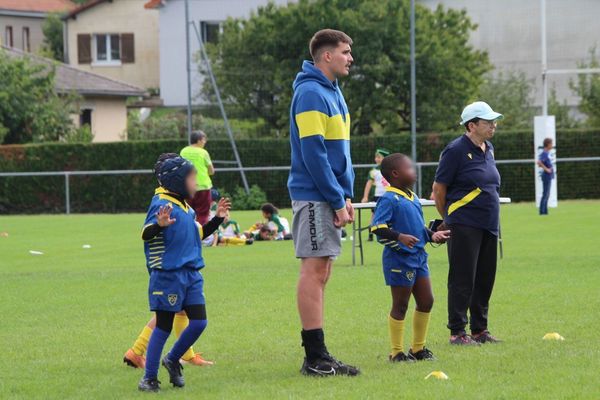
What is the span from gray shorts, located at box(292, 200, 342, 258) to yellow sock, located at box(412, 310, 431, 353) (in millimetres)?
906

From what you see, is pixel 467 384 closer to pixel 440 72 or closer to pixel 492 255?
pixel 492 255

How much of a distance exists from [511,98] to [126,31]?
25.6 m

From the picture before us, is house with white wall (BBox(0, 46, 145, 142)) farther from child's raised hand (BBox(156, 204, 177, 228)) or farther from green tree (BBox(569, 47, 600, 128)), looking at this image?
child's raised hand (BBox(156, 204, 177, 228))

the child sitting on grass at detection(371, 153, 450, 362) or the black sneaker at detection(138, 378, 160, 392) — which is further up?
the child sitting on grass at detection(371, 153, 450, 362)

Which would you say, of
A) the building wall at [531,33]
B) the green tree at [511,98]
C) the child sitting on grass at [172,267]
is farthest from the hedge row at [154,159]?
the child sitting on grass at [172,267]

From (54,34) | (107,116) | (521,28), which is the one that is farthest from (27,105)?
(54,34)

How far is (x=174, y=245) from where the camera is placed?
752 centimetres

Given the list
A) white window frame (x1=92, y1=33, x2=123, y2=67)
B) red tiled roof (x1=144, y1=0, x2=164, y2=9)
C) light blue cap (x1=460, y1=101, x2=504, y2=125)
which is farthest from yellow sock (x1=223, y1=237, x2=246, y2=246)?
white window frame (x1=92, y1=33, x2=123, y2=67)

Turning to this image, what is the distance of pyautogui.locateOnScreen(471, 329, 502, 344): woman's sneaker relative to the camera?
9.25 meters

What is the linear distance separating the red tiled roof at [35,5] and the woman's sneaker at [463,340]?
68895 millimetres

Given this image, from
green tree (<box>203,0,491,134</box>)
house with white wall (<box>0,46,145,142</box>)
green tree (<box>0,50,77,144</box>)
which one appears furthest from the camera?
house with white wall (<box>0,46,145,142</box>)

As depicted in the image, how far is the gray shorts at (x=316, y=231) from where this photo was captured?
7.90 metres

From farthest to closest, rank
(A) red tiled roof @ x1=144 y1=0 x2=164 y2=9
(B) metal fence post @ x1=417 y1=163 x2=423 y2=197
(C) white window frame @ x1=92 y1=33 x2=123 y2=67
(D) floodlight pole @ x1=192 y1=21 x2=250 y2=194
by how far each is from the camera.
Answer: (C) white window frame @ x1=92 y1=33 x2=123 y2=67 < (A) red tiled roof @ x1=144 y1=0 x2=164 y2=9 < (D) floodlight pole @ x1=192 y1=21 x2=250 y2=194 < (B) metal fence post @ x1=417 y1=163 x2=423 y2=197

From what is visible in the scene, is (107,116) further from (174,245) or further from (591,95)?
(174,245)
